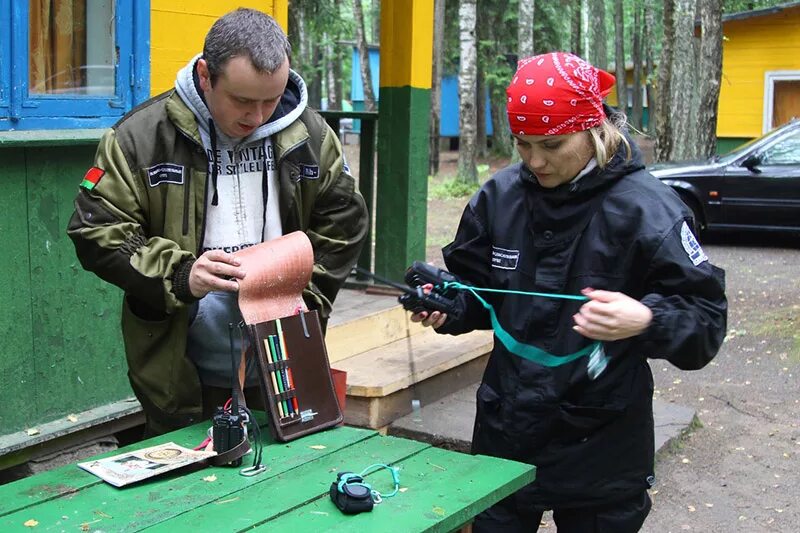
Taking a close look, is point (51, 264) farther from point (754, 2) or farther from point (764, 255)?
point (754, 2)

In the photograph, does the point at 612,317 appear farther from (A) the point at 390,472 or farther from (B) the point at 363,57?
(B) the point at 363,57

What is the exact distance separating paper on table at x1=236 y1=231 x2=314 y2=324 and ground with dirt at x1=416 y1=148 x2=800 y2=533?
243cm

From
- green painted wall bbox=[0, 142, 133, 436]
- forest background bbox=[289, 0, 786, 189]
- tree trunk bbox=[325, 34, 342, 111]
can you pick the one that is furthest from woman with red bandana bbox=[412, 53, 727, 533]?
tree trunk bbox=[325, 34, 342, 111]

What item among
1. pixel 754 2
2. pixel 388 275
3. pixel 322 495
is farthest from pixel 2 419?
pixel 754 2

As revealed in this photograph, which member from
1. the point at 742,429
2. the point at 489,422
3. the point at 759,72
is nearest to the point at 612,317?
the point at 489,422

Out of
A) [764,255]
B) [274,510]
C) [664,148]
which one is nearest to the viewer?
[274,510]

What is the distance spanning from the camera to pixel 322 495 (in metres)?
2.40

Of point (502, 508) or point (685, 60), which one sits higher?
point (685, 60)

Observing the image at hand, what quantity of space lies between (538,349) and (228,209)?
3.14 ft

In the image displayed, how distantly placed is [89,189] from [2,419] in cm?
183

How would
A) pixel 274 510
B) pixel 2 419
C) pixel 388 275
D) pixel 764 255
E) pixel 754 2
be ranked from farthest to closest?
pixel 754 2, pixel 764 255, pixel 388 275, pixel 2 419, pixel 274 510

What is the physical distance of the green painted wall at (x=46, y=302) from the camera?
405cm

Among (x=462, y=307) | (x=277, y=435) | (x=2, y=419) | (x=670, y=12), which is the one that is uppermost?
(x=670, y=12)

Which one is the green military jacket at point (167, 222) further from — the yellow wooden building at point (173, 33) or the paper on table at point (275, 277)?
the yellow wooden building at point (173, 33)
